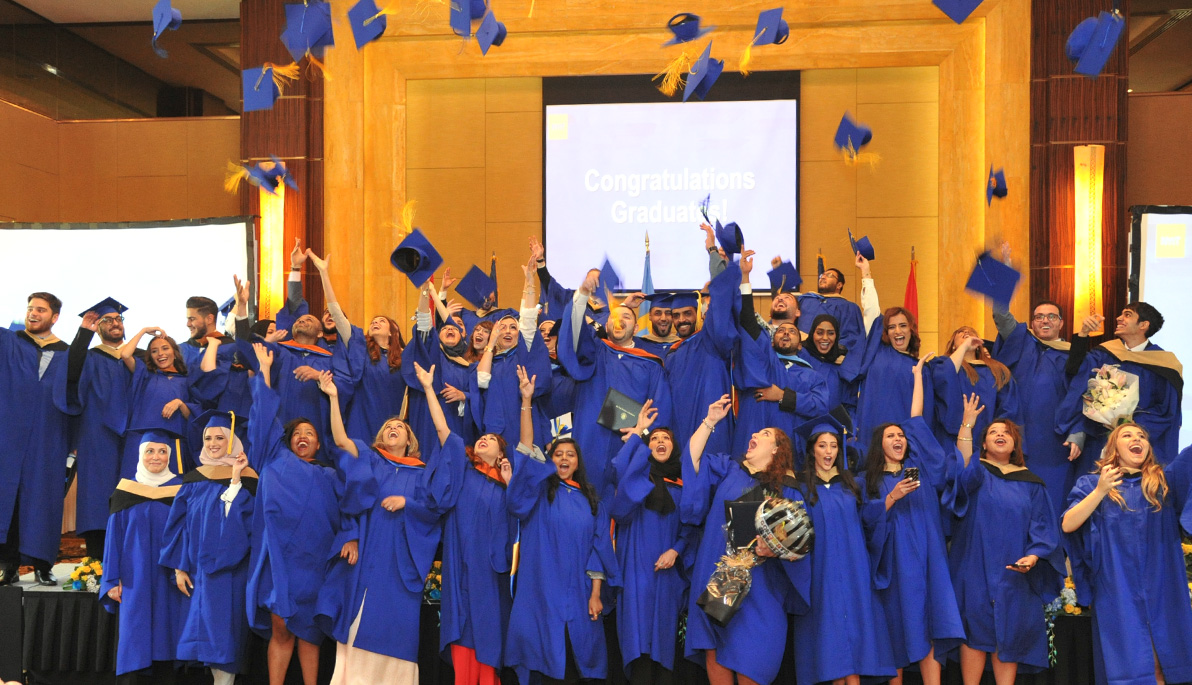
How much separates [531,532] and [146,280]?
591 cm

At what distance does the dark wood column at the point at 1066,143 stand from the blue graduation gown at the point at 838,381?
3485 millimetres

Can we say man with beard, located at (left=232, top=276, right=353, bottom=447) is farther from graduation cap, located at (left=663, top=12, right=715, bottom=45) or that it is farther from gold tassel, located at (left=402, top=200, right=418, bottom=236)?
graduation cap, located at (left=663, top=12, right=715, bottom=45)

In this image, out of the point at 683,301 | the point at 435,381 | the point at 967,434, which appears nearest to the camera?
the point at 967,434

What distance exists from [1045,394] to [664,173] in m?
4.35

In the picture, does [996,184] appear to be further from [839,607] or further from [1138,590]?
[839,607]

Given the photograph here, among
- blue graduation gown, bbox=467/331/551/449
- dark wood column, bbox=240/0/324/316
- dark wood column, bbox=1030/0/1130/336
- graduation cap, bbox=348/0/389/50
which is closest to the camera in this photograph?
blue graduation gown, bbox=467/331/551/449

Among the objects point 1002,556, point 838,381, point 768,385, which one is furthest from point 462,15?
point 1002,556

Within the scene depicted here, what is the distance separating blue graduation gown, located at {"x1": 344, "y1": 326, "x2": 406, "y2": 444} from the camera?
7148mm

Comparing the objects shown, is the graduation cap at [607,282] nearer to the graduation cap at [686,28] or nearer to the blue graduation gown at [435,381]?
the blue graduation gown at [435,381]

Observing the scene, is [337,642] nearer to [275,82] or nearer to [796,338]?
[796,338]

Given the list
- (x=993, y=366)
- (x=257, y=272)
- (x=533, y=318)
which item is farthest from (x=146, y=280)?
(x=993, y=366)

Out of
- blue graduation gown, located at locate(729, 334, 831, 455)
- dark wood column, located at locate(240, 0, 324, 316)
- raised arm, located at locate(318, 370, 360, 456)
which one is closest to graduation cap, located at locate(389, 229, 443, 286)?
raised arm, located at locate(318, 370, 360, 456)

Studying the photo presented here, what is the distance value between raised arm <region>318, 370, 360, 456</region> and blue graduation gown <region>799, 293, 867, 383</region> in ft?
9.56

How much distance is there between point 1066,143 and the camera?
9453 millimetres
